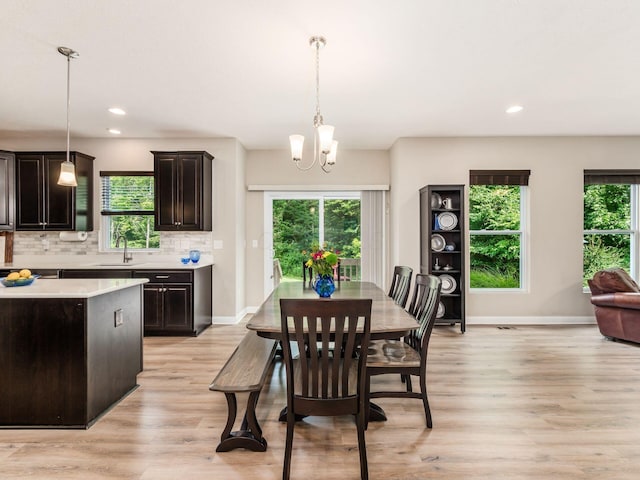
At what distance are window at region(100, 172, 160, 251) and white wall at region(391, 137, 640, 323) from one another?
358 centimetres

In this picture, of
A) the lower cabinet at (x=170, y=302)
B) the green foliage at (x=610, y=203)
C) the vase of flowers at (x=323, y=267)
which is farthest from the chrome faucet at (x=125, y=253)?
the green foliage at (x=610, y=203)

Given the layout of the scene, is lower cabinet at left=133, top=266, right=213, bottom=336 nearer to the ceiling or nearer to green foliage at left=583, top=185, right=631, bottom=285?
the ceiling

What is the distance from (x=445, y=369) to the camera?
11.3 feet

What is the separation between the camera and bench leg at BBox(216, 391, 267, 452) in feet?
6.93

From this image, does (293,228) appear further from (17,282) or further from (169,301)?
(17,282)

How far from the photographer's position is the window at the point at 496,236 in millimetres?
5324

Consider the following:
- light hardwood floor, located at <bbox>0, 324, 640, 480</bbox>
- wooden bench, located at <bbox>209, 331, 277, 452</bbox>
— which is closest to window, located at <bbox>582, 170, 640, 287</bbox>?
light hardwood floor, located at <bbox>0, 324, 640, 480</bbox>

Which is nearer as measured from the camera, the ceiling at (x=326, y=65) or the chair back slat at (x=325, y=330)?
the chair back slat at (x=325, y=330)

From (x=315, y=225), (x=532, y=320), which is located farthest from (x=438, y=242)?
(x=315, y=225)

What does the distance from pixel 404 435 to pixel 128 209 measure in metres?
4.68

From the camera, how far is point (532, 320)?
5.23m

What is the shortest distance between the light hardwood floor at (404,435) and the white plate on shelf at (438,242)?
193 cm

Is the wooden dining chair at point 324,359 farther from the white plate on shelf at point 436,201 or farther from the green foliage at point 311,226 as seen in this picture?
the green foliage at point 311,226

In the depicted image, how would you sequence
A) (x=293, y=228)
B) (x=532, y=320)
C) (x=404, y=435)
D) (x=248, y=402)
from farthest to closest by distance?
(x=293, y=228)
(x=532, y=320)
(x=404, y=435)
(x=248, y=402)
